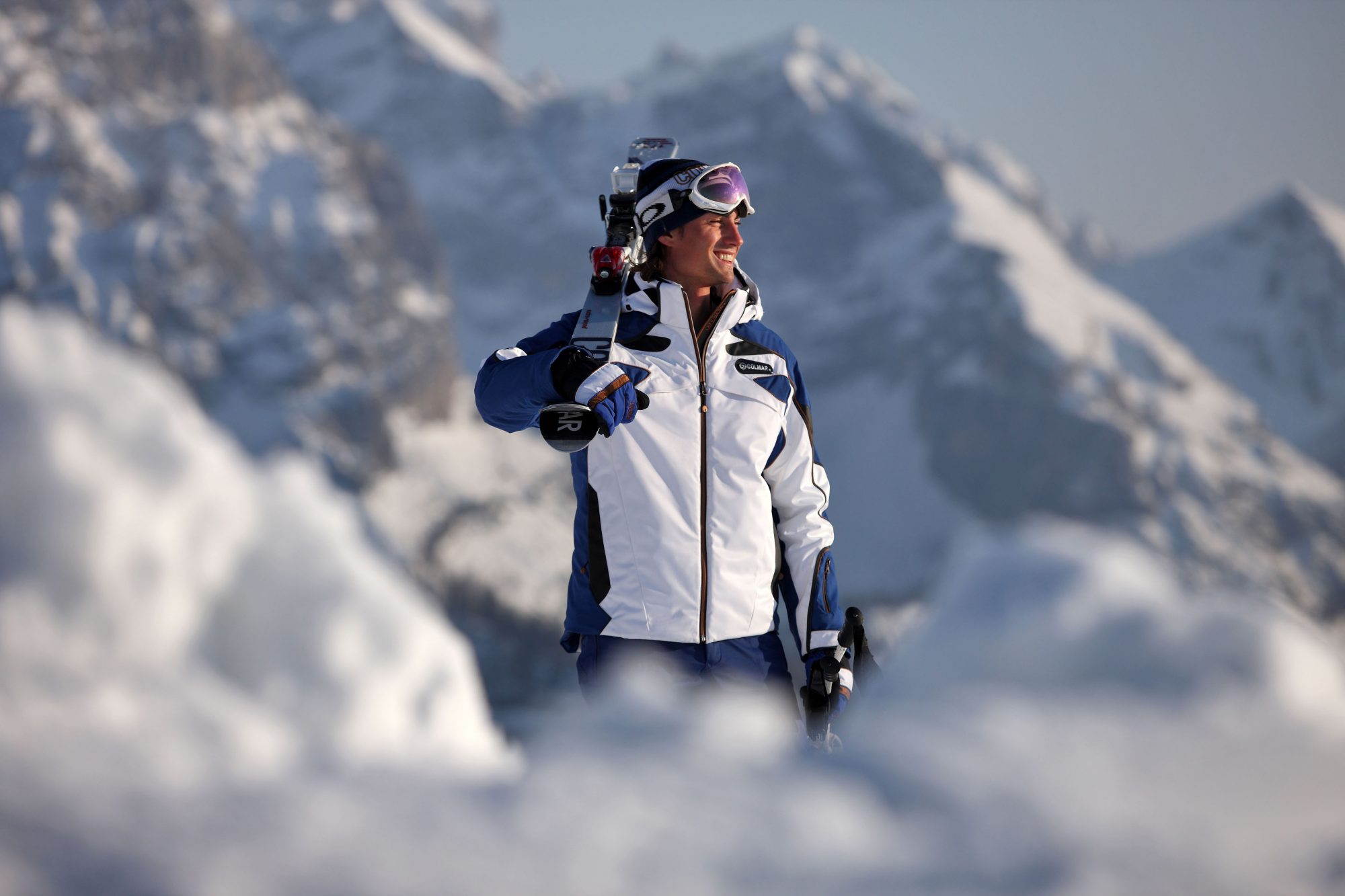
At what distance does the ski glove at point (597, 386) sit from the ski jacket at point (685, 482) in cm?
8

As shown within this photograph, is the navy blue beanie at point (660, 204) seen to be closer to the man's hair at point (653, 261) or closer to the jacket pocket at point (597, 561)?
the man's hair at point (653, 261)

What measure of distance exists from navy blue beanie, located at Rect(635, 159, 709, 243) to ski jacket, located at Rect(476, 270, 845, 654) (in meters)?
0.28

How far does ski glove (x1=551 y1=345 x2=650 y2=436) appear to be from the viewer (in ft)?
15.2

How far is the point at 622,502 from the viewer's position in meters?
5.13

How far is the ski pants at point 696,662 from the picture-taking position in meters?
5.00

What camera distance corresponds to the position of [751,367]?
5.35 m

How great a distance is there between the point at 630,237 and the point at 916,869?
428 centimetres

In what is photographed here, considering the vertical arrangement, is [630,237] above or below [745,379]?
above

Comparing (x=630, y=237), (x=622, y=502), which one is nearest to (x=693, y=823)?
(x=622, y=502)

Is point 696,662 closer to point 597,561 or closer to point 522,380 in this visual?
point 597,561

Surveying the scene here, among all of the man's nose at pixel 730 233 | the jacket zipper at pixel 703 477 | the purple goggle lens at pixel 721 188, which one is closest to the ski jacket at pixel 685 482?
the jacket zipper at pixel 703 477

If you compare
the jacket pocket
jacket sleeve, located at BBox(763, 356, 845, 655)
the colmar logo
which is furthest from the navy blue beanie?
the jacket pocket

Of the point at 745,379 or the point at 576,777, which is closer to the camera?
the point at 576,777

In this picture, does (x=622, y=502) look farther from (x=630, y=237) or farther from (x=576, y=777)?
(x=576, y=777)
